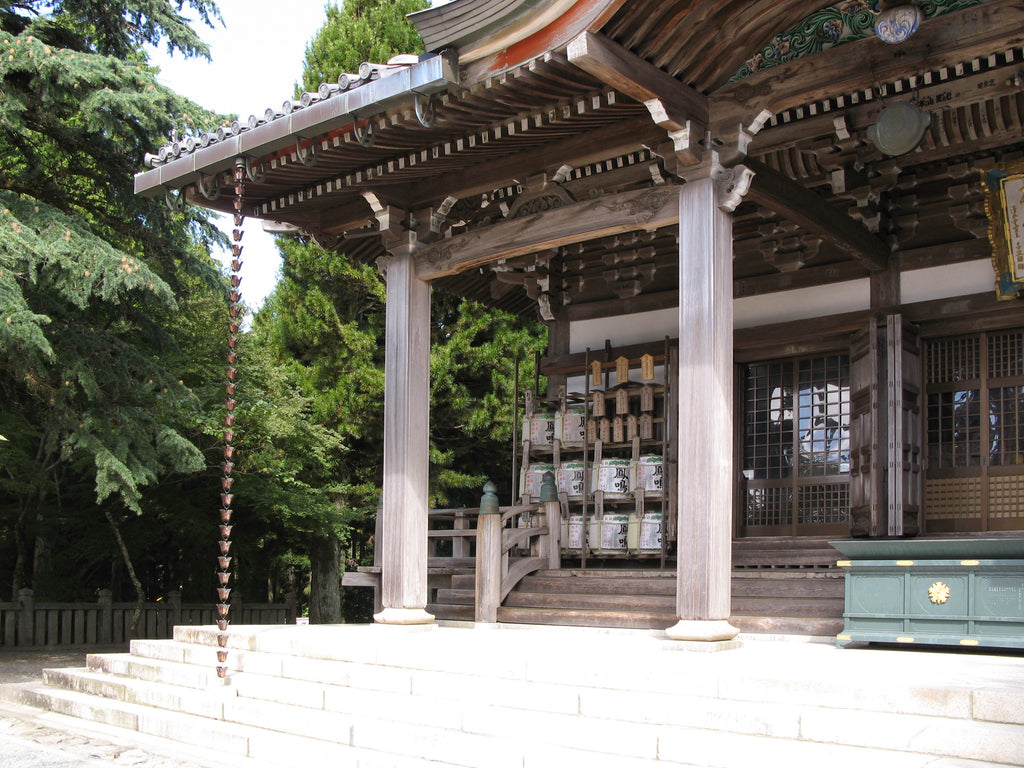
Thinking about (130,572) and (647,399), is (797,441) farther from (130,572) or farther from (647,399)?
(130,572)

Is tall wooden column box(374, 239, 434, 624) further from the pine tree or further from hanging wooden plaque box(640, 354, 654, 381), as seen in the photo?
the pine tree

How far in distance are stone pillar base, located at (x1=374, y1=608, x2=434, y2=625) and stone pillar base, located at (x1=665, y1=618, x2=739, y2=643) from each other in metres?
2.77

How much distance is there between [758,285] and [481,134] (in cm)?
393

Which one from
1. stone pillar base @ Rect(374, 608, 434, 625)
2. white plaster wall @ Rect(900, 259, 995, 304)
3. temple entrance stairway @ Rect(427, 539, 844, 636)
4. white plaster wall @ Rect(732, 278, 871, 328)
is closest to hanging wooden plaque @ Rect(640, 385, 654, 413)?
white plaster wall @ Rect(732, 278, 871, 328)

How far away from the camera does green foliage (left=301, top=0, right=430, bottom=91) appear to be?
19.5 m

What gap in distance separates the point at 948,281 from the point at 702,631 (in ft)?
15.2

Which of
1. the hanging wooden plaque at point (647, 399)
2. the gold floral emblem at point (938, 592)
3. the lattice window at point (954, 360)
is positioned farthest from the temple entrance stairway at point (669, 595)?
the lattice window at point (954, 360)

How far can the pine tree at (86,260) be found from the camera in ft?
39.0

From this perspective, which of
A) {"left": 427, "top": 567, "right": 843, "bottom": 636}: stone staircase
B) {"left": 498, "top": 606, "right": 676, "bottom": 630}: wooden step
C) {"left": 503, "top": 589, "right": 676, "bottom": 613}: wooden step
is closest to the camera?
{"left": 427, "top": 567, "right": 843, "bottom": 636}: stone staircase

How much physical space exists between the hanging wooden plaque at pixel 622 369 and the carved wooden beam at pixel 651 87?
14.0ft

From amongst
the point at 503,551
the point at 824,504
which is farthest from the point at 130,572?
the point at 824,504

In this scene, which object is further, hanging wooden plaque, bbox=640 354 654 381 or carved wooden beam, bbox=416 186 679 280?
hanging wooden plaque, bbox=640 354 654 381

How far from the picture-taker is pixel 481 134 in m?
7.71

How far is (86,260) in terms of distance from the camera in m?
11.9
